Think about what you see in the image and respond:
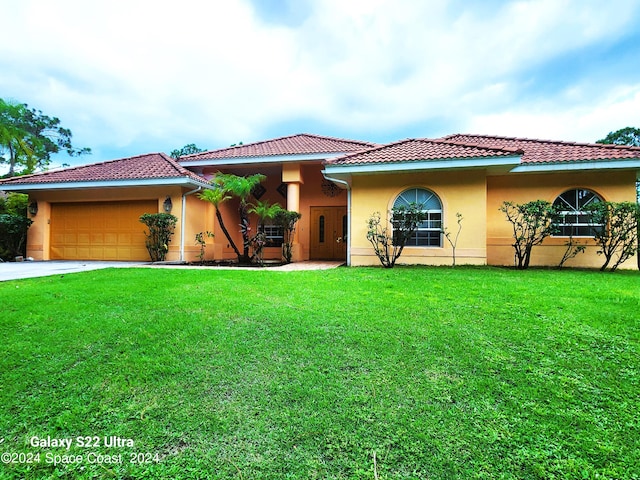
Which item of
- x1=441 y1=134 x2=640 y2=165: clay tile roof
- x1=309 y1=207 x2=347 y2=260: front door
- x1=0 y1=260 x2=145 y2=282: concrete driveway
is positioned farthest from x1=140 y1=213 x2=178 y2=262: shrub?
x1=441 y1=134 x2=640 y2=165: clay tile roof

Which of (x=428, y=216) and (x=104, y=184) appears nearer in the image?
(x=428, y=216)

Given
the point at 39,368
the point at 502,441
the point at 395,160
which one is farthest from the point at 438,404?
the point at 395,160

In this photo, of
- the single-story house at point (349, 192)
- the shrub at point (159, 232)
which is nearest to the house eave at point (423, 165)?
the single-story house at point (349, 192)

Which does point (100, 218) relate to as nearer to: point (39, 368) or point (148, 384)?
point (39, 368)

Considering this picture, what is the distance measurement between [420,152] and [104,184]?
1094 centimetres

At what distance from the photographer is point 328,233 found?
41.8ft

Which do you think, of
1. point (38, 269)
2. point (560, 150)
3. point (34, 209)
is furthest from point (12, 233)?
point (560, 150)

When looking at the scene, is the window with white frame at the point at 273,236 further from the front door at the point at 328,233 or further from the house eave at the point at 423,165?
the house eave at the point at 423,165

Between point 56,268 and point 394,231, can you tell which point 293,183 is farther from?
point 56,268

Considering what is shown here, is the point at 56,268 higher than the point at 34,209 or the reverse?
the reverse

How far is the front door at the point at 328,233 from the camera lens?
12594 mm

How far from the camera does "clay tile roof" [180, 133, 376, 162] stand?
11117 millimetres

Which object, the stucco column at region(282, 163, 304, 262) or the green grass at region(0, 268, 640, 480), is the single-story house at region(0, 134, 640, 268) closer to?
the stucco column at region(282, 163, 304, 262)

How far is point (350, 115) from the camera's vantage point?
21.5 m
